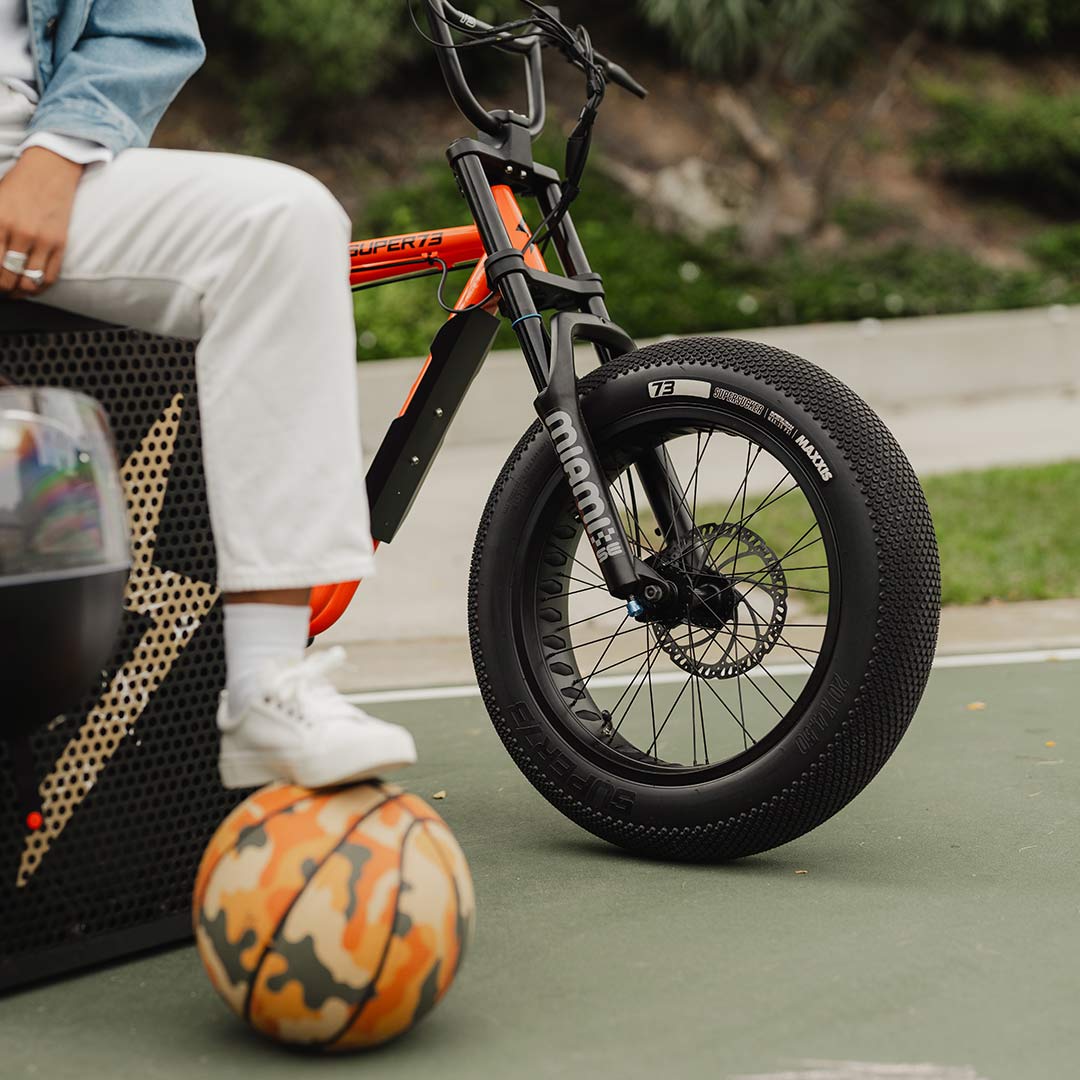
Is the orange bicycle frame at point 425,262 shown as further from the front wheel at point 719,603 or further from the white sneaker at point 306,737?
the white sneaker at point 306,737

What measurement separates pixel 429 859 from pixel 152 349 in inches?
34.5

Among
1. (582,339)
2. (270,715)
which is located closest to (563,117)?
(582,339)

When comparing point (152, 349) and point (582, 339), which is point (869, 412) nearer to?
point (582, 339)

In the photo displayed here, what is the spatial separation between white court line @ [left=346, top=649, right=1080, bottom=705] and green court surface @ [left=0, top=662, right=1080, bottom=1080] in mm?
1208

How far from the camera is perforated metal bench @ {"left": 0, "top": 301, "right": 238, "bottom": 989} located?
7.23 feet

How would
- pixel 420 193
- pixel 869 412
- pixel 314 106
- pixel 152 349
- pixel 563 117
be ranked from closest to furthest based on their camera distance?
pixel 152 349 < pixel 869 412 < pixel 420 193 < pixel 314 106 < pixel 563 117

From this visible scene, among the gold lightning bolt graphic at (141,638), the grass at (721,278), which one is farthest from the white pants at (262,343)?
the grass at (721,278)

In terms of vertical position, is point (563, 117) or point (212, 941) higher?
point (212, 941)

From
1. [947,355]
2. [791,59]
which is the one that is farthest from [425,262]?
[791,59]

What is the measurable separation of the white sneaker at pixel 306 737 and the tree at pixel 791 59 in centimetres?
1354

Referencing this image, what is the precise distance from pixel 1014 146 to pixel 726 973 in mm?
15918

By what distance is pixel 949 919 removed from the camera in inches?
95.3

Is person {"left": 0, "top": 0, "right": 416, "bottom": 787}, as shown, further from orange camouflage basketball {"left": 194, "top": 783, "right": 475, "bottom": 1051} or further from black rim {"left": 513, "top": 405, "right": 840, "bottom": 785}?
black rim {"left": 513, "top": 405, "right": 840, "bottom": 785}

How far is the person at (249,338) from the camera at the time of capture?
2.04 m
